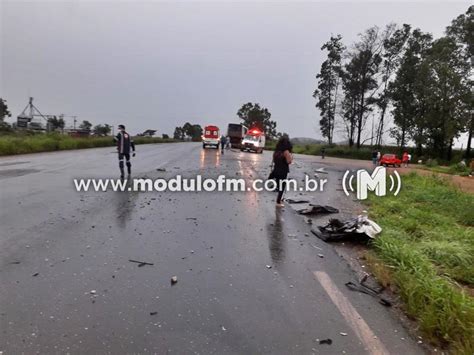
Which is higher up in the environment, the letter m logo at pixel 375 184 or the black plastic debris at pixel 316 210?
Result: the letter m logo at pixel 375 184

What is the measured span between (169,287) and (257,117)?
352 feet

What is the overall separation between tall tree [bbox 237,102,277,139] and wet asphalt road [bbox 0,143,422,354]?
101m

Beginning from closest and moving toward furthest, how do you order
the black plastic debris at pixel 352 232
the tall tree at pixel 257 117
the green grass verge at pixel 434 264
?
the green grass verge at pixel 434 264 → the black plastic debris at pixel 352 232 → the tall tree at pixel 257 117

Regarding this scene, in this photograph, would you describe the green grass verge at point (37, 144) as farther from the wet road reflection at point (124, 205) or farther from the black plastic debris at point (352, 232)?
the black plastic debris at point (352, 232)

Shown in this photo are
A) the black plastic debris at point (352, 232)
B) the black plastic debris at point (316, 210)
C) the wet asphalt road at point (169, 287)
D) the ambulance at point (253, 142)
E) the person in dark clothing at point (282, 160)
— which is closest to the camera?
the wet asphalt road at point (169, 287)

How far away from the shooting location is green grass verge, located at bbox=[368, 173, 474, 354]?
334 cm

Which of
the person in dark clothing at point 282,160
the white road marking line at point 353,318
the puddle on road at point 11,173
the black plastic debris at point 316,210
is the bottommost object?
the white road marking line at point 353,318

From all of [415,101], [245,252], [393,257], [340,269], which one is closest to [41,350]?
[245,252]

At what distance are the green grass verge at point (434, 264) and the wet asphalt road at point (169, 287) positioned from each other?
1.27 feet

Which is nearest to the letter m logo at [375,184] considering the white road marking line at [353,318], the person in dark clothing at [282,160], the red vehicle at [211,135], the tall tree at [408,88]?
the person in dark clothing at [282,160]

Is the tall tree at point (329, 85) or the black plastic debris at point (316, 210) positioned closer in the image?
the black plastic debris at point (316, 210)

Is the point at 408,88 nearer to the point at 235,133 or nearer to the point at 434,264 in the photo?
the point at 235,133

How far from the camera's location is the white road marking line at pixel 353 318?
3.12 meters

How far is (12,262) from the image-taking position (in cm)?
456
